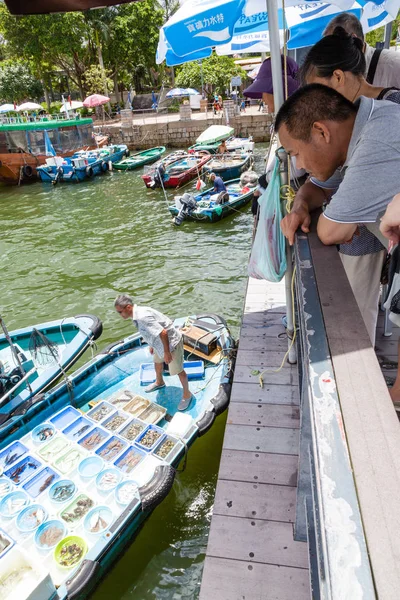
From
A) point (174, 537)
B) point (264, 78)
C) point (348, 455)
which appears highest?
point (264, 78)

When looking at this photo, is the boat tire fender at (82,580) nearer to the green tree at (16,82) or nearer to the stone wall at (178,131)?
the stone wall at (178,131)

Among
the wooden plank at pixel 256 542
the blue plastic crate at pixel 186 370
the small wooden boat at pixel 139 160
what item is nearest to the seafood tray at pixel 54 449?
the blue plastic crate at pixel 186 370

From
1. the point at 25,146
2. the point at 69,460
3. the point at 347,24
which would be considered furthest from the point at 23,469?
the point at 25,146

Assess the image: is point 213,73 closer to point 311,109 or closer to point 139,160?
point 139,160

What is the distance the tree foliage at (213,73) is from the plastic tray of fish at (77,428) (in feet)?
112

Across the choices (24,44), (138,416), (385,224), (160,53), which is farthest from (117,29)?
(385,224)

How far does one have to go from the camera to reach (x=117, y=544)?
379cm

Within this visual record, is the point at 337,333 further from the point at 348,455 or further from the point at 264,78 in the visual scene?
the point at 264,78

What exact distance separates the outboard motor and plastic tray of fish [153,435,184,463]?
9.93m

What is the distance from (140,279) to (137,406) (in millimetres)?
5922

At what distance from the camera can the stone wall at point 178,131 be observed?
27844 millimetres

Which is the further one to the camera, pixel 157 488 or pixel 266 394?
pixel 157 488

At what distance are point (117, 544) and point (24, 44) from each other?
36990mm

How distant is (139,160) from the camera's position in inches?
910
